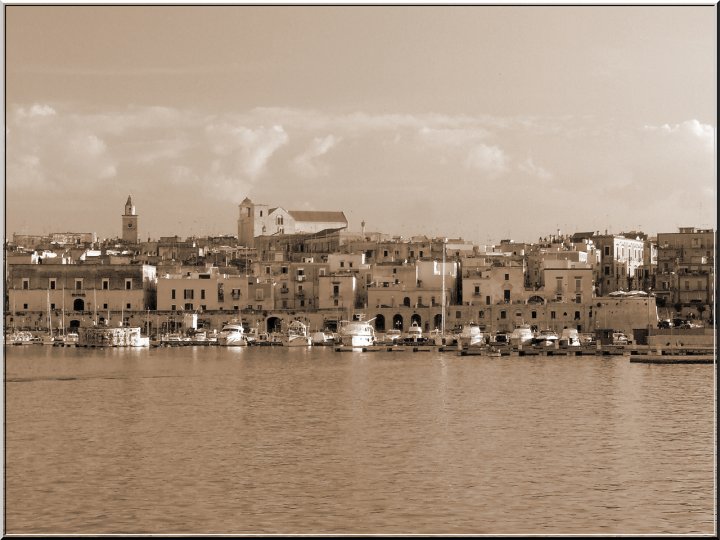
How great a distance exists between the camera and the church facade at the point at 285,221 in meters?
49.5

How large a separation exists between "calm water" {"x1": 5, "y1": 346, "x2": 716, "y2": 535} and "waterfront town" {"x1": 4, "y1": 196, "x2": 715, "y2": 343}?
1583 centimetres

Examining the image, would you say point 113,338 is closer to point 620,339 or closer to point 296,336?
point 296,336

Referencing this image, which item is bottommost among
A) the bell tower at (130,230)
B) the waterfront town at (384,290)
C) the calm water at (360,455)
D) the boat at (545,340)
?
the calm water at (360,455)

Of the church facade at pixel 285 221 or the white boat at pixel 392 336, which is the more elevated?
the church facade at pixel 285 221

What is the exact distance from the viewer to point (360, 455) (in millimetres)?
11945

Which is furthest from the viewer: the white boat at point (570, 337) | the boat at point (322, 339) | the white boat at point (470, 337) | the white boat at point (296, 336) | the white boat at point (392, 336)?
the boat at point (322, 339)

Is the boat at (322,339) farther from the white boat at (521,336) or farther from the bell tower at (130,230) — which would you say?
the bell tower at (130,230)

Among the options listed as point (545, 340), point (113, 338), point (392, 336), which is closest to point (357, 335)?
point (392, 336)

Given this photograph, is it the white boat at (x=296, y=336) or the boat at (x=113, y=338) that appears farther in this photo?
the boat at (x=113, y=338)

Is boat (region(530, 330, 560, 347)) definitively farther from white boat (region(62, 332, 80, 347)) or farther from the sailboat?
the sailboat

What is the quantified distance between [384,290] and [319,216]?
38.1 feet

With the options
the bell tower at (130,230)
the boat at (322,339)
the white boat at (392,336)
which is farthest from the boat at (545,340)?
the bell tower at (130,230)

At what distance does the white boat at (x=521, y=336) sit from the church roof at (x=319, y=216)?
16289 mm

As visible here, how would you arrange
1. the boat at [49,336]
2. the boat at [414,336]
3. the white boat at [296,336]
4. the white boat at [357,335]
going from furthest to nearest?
the boat at [49,336] < the white boat at [296,336] < the boat at [414,336] < the white boat at [357,335]
